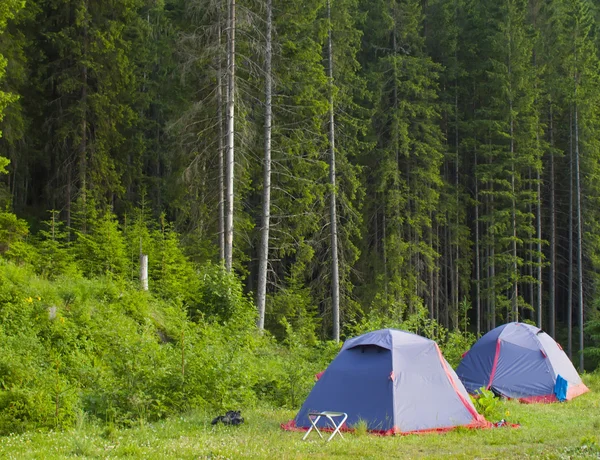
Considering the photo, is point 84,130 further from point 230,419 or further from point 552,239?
point 552,239

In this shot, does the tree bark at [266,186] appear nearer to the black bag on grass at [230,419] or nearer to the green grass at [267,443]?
the green grass at [267,443]

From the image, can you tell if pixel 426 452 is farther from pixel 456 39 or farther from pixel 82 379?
pixel 456 39

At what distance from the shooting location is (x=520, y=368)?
15.7 meters

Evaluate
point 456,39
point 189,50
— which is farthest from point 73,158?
point 456,39

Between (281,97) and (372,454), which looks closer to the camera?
(372,454)

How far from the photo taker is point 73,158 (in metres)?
21.5

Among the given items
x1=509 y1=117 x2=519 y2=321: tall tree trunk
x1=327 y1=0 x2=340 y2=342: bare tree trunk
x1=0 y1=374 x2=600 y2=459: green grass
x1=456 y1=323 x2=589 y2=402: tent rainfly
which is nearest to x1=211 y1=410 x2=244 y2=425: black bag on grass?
x1=0 y1=374 x2=600 y2=459: green grass

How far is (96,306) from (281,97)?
1110 cm

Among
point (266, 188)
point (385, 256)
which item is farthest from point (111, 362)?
point (385, 256)

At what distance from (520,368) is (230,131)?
9.82 m

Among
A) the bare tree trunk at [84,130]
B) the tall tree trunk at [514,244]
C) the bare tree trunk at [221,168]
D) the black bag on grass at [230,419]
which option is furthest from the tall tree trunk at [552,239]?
the black bag on grass at [230,419]

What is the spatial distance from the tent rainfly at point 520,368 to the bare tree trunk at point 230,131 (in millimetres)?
7038

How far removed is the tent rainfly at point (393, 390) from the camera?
34.2 feet

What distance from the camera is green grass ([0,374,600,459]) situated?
316 inches
